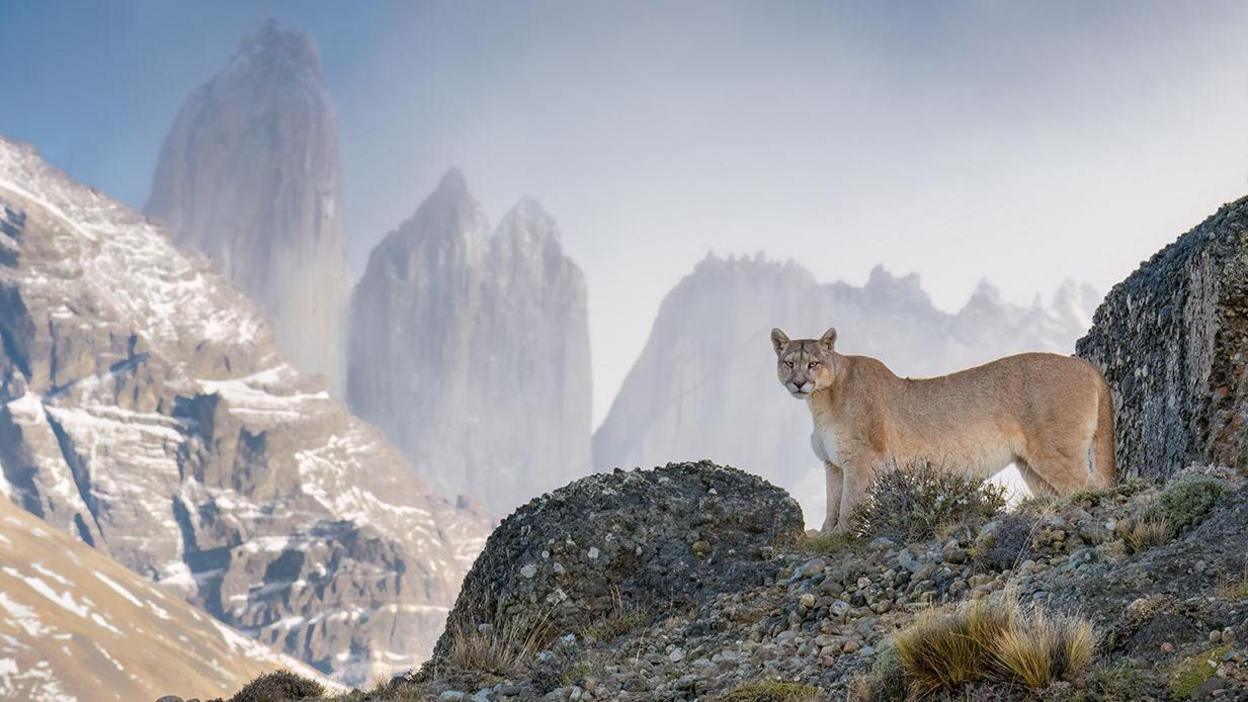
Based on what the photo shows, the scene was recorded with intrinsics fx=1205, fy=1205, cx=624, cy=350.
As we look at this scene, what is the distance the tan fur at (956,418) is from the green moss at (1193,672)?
22.6 ft

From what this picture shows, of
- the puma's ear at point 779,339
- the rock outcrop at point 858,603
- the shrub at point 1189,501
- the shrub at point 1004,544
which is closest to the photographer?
the rock outcrop at point 858,603

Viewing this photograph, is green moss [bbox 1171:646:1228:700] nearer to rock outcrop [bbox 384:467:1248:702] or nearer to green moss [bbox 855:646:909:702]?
rock outcrop [bbox 384:467:1248:702]

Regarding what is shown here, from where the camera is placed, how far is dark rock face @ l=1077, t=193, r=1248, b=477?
1303 centimetres

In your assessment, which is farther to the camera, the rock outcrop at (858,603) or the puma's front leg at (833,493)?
the puma's front leg at (833,493)

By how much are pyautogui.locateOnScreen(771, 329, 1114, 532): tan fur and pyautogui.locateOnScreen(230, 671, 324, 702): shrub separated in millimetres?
6700

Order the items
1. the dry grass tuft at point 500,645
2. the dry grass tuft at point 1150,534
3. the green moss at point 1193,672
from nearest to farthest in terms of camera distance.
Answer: the green moss at point 1193,672, the dry grass tuft at point 1150,534, the dry grass tuft at point 500,645

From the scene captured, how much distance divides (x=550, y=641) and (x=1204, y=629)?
24.5 ft

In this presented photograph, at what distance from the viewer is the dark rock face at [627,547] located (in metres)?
14.0

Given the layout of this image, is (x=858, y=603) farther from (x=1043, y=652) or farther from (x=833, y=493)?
(x=833, y=493)

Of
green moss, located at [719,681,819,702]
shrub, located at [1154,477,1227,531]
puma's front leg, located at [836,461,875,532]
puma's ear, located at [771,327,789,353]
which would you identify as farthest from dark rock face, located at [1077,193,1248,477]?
green moss, located at [719,681,819,702]

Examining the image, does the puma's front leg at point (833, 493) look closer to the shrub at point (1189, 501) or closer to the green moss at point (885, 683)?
the shrub at point (1189, 501)

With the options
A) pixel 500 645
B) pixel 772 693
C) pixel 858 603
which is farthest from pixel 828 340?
pixel 772 693

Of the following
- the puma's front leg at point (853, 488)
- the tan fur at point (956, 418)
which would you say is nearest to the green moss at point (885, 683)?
the puma's front leg at point (853, 488)

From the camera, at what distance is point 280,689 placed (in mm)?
13703
